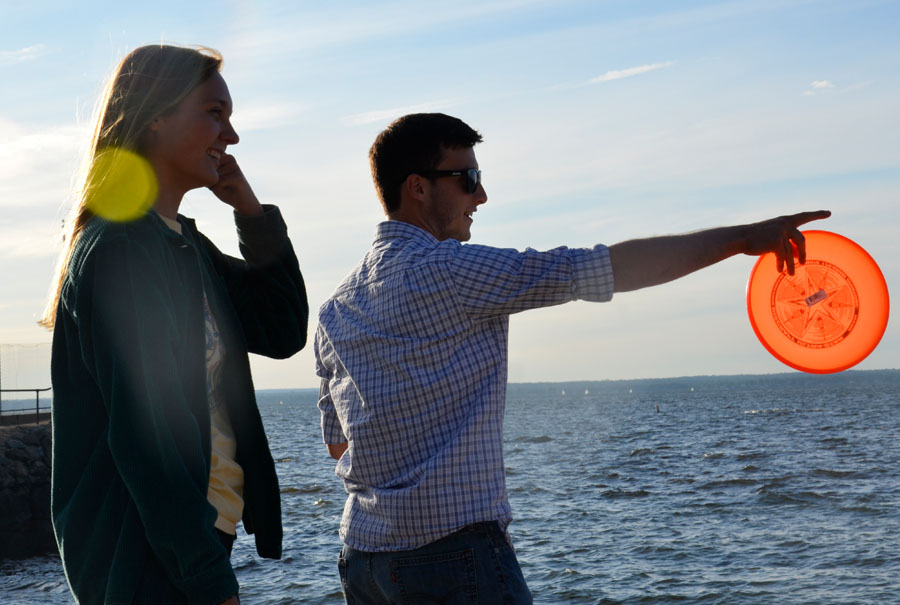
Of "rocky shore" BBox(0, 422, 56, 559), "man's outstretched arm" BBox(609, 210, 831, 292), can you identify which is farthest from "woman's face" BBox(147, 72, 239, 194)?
"rocky shore" BBox(0, 422, 56, 559)

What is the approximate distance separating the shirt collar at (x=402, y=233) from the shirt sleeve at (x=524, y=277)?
0.79ft

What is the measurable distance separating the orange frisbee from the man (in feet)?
1.74

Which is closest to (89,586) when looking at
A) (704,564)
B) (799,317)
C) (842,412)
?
(799,317)

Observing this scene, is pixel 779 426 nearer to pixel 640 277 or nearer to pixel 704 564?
pixel 704 564

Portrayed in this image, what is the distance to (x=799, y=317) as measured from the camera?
3188 mm

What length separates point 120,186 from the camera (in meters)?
2.43

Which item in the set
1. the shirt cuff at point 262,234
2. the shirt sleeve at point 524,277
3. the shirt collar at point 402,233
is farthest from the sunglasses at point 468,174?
the shirt cuff at point 262,234

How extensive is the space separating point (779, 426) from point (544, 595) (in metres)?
50.0

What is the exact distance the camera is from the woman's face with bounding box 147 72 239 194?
2.50m

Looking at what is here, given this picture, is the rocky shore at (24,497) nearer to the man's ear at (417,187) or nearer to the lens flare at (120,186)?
the man's ear at (417,187)

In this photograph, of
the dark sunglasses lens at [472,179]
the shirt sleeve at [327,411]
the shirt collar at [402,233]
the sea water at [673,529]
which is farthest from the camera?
the sea water at [673,529]

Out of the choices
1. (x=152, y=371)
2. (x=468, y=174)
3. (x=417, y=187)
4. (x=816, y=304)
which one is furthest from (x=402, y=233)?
(x=816, y=304)

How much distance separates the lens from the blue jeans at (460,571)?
261cm

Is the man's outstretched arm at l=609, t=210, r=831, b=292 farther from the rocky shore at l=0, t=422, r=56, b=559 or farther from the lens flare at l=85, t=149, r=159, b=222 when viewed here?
the rocky shore at l=0, t=422, r=56, b=559
